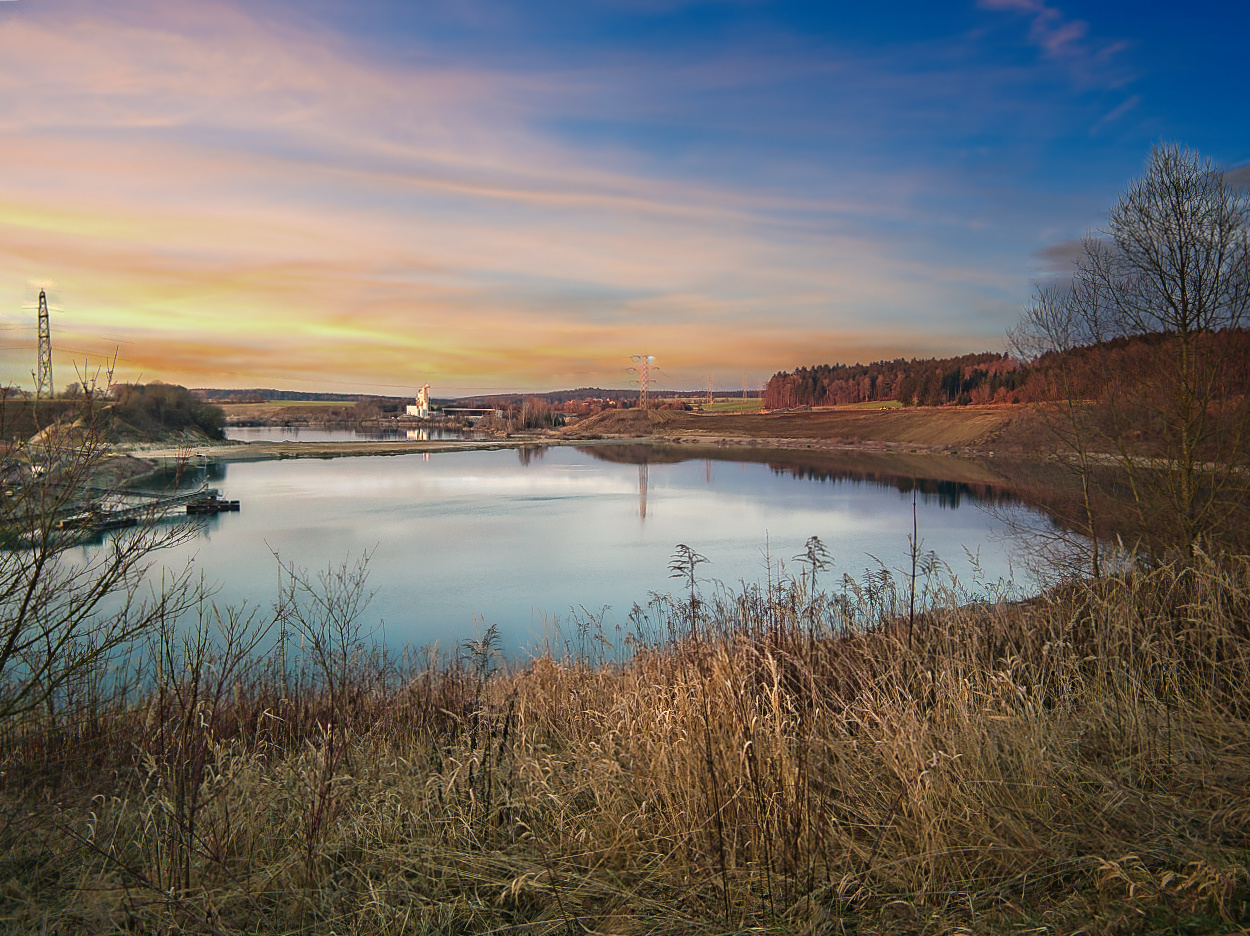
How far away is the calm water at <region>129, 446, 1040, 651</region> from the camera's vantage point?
48.8 ft

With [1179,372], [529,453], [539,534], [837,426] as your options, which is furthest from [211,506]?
[837,426]

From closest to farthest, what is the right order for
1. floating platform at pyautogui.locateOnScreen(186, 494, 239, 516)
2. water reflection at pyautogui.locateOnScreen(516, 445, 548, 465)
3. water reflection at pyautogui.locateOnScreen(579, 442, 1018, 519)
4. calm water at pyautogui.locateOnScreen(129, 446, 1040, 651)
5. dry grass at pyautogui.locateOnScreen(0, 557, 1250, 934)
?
dry grass at pyautogui.locateOnScreen(0, 557, 1250, 934), calm water at pyautogui.locateOnScreen(129, 446, 1040, 651), floating platform at pyautogui.locateOnScreen(186, 494, 239, 516), water reflection at pyautogui.locateOnScreen(579, 442, 1018, 519), water reflection at pyautogui.locateOnScreen(516, 445, 548, 465)

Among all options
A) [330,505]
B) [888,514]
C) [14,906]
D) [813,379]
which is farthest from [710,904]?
[813,379]

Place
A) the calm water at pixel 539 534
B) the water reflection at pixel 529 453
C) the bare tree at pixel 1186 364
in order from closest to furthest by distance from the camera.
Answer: the bare tree at pixel 1186 364 → the calm water at pixel 539 534 → the water reflection at pixel 529 453

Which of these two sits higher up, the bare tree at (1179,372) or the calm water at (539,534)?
the bare tree at (1179,372)

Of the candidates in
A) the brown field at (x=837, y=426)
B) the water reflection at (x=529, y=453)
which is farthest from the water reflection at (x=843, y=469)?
the brown field at (x=837, y=426)

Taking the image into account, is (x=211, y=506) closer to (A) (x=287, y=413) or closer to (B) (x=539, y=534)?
(B) (x=539, y=534)

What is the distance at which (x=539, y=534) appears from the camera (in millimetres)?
22938

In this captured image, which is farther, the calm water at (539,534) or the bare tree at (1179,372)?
the calm water at (539,534)

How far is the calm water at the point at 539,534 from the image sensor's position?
48.8 feet

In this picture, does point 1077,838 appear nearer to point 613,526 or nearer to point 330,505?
point 613,526

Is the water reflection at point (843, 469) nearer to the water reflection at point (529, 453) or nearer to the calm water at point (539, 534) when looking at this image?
the calm water at point (539, 534)

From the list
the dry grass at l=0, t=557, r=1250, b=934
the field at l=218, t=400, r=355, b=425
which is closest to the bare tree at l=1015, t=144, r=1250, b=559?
the dry grass at l=0, t=557, r=1250, b=934

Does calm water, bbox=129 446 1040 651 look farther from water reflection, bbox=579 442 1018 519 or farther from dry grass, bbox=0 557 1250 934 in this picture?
dry grass, bbox=0 557 1250 934
